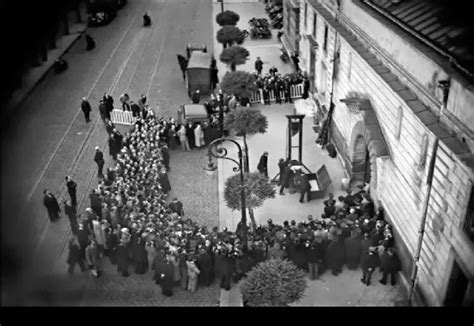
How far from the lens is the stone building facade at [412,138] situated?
11.5m

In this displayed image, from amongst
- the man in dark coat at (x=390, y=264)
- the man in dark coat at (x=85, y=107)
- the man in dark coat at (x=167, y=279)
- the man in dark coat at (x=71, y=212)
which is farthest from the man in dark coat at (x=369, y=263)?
the man in dark coat at (x=85, y=107)

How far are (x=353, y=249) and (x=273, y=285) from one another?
4539mm

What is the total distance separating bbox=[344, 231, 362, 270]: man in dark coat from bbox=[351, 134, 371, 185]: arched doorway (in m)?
4.27

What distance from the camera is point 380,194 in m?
17.0

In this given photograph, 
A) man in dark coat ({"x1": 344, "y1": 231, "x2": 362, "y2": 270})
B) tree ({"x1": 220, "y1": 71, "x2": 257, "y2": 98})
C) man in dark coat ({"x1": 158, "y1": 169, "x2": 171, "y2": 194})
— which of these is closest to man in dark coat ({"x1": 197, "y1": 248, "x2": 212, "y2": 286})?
man in dark coat ({"x1": 344, "y1": 231, "x2": 362, "y2": 270})

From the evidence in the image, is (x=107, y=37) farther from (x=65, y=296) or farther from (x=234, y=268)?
(x=65, y=296)

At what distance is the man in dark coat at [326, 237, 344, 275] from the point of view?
A: 15.0 metres

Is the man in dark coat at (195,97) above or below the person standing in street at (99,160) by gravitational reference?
below

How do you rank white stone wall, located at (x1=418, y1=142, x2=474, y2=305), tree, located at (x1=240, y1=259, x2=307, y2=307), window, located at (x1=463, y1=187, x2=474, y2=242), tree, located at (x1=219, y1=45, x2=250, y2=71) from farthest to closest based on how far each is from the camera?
tree, located at (x1=219, y1=45, x2=250, y2=71) → white stone wall, located at (x1=418, y1=142, x2=474, y2=305) → tree, located at (x1=240, y1=259, x2=307, y2=307) → window, located at (x1=463, y1=187, x2=474, y2=242)

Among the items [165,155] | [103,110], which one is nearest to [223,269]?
[165,155]

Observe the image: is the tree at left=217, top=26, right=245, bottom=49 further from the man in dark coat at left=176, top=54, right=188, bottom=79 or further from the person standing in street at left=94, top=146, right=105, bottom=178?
the person standing in street at left=94, top=146, right=105, bottom=178

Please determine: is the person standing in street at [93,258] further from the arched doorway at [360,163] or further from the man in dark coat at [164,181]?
the arched doorway at [360,163]

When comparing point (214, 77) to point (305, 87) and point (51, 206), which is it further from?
point (51, 206)

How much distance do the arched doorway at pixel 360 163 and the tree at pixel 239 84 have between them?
8438mm
